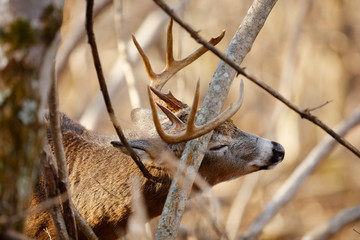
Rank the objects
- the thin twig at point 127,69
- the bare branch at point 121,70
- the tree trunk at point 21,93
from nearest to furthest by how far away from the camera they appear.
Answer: the tree trunk at point 21,93 < the thin twig at point 127,69 < the bare branch at point 121,70

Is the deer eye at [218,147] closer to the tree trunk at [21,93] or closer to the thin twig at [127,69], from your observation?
the thin twig at [127,69]

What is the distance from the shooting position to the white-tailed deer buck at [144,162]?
4551mm

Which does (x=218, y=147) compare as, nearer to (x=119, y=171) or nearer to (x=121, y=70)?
(x=119, y=171)

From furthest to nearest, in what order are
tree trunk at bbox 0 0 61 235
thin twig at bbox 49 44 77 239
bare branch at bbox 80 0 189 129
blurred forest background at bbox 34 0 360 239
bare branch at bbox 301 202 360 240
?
Answer: 1. blurred forest background at bbox 34 0 360 239
2. bare branch at bbox 80 0 189 129
3. bare branch at bbox 301 202 360 240
4. thin twig at bbox 49 44 77 239
5. tree trunk at bbox 0 0 61 235

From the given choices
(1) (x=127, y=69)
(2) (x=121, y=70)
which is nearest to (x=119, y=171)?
(1) (x=127, y=69)

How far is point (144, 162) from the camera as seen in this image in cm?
442

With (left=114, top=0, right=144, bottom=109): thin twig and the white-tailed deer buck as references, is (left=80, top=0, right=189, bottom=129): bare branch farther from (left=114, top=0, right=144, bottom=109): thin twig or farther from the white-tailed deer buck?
the white-tailed deer buck

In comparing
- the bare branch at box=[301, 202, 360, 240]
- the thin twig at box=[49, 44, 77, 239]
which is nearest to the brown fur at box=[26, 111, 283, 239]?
the thin twig at box=[49, 44, 77, 239]

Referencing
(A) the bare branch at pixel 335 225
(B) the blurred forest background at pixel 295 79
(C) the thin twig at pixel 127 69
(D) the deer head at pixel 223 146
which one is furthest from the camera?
(B) the blurred forest background at pixel 295 79

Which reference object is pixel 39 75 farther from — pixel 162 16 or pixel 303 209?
pixel 303 209

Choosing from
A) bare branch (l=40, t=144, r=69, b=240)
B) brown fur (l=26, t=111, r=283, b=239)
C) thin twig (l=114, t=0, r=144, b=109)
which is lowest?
bare branch (l=40, t=144, r=69, b=240)

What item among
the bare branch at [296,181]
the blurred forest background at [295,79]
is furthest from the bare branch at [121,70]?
the bare branch at [296,181]

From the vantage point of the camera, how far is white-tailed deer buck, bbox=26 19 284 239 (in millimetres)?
4551

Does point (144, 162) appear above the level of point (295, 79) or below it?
below
